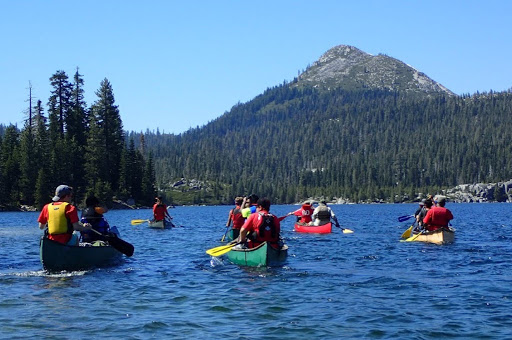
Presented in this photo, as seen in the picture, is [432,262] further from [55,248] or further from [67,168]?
[67,168]

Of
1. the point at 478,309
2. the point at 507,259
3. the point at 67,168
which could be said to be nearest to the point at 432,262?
the point at 507,259

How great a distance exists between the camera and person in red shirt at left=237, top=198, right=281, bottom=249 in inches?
950

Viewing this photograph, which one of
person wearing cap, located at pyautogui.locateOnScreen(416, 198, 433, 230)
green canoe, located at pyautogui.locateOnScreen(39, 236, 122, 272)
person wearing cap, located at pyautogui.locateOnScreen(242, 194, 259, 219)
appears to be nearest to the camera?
green canoe, located at pyautogui.locateOnScreen(39, 236, 122, 272)

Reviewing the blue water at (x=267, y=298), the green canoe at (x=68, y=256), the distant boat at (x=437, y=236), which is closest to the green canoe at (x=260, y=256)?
the blue water at (x=267, y=298)

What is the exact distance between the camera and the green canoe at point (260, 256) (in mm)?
23516

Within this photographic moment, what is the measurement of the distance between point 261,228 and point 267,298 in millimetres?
6176

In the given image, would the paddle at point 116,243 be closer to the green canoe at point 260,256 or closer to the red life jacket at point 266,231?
the green canoe at point 260,256

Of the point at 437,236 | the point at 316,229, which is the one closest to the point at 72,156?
the point at 316,229

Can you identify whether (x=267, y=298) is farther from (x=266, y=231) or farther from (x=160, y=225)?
(x=160, y=225)

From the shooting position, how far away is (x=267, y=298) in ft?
60.0

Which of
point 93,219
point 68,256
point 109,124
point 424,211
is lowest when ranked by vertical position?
point 68,256

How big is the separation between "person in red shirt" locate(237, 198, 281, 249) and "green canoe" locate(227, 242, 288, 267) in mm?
366

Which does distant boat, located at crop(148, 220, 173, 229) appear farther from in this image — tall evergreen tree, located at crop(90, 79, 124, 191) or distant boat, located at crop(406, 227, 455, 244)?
tall evergreen tree, located at crop(90, 79, 124, 191)

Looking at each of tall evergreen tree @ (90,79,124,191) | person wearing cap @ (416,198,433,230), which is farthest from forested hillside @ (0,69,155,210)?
person wearing cap @ (416,198,433,230)
